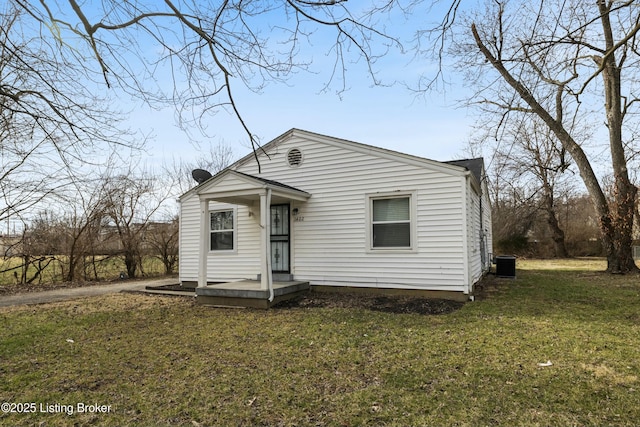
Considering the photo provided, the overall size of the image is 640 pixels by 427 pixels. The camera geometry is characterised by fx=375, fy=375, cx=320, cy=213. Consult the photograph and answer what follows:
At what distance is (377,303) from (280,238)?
3.23 meters

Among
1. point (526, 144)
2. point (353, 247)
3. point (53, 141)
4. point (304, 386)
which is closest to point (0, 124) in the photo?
point (53, 141)

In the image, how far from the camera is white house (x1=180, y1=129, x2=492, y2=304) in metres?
7.74

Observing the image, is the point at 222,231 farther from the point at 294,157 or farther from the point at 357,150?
the point at 357,150

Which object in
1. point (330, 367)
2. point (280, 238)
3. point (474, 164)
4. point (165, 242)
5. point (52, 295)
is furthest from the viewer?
point (165, 242)

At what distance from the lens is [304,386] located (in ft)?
11.5

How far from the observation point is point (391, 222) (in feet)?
27.6

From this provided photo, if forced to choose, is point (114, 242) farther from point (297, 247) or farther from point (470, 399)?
point (470, 399)

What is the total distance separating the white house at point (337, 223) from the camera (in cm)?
774

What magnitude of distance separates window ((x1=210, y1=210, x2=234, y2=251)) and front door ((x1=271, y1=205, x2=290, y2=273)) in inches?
48.8

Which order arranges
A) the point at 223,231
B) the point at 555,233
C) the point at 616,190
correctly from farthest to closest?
the point at 555,233, the point at 616,190, the point at 223,231

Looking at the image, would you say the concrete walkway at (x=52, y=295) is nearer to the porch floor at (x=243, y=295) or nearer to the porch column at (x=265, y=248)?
the porch floor at (x=243, y=295)

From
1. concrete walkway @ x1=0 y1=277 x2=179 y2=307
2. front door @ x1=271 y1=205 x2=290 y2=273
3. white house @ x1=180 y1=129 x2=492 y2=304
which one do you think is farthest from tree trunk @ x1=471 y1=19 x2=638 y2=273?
concrete walkway @ x1=0 y1=277 x2=179 y2=307

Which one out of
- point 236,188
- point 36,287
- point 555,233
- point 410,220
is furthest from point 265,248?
point 555,233

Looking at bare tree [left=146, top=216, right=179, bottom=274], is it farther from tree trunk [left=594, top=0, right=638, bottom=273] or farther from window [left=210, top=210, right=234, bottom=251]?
tree trunk [left=594, top=0, right=638, bottom=273]
